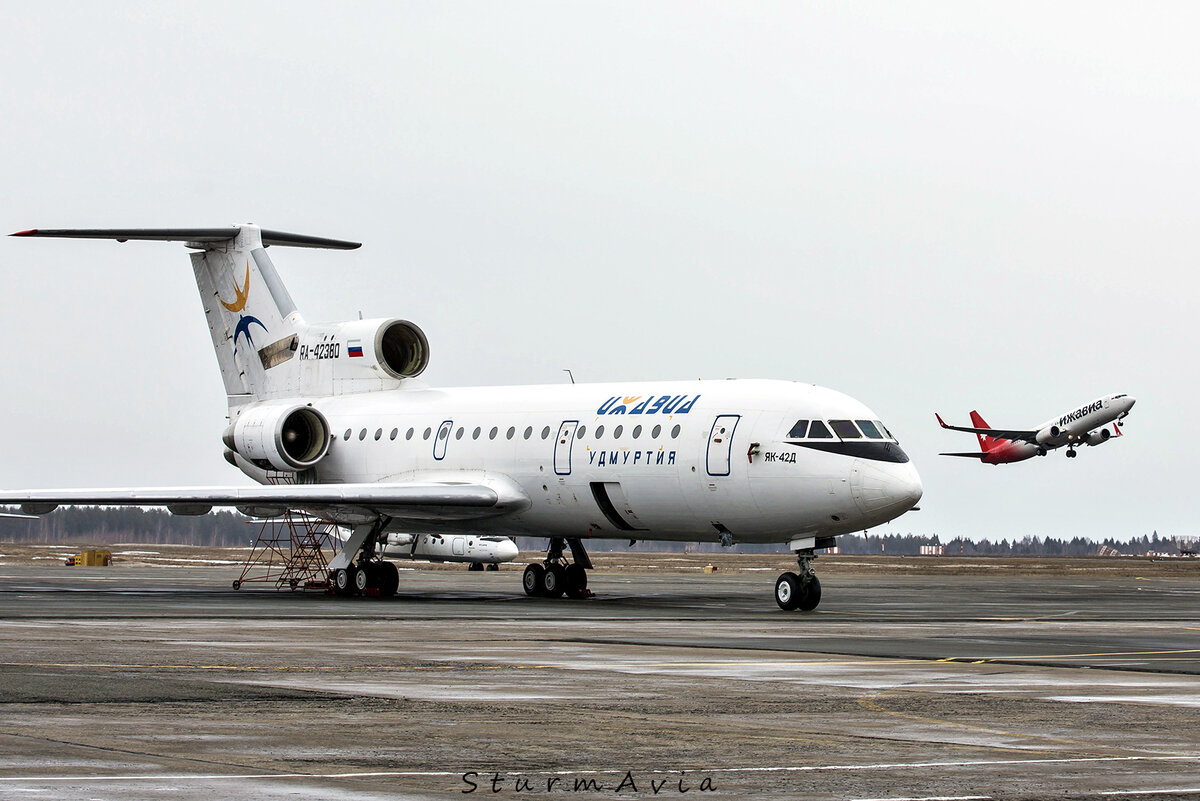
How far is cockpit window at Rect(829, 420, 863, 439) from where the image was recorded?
28.5 metres

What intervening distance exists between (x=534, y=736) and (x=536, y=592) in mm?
24999

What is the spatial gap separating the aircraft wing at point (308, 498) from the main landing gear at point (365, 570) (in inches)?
45.4

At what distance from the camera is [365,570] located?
3475 centimetres

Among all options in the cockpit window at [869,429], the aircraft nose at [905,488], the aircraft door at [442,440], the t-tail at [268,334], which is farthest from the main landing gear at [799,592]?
the t-tail at [268,334]

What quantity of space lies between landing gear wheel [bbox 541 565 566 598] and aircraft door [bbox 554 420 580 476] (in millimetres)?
3091

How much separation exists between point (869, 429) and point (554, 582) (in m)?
8.85

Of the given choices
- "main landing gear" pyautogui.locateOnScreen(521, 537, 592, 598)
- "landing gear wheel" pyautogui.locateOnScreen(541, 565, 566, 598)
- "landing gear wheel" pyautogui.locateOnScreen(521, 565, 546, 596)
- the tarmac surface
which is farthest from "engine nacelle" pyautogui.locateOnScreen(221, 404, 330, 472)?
the tarmac surface

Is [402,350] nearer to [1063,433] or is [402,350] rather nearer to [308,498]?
[308,498]

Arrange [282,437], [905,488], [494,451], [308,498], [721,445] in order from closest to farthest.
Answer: [905,488]
[721,445]
[308,498]
[494,451]
[282,437]

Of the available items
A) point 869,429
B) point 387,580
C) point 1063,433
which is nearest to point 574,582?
point 387,580

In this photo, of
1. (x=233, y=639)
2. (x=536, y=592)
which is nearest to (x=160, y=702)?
(x=233, y=639)

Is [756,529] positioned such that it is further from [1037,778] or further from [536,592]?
[1037,778]

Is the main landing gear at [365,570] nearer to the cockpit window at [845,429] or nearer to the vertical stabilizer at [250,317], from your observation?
the vertical stabilizer at [250,317]

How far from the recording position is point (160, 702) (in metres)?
11.6
